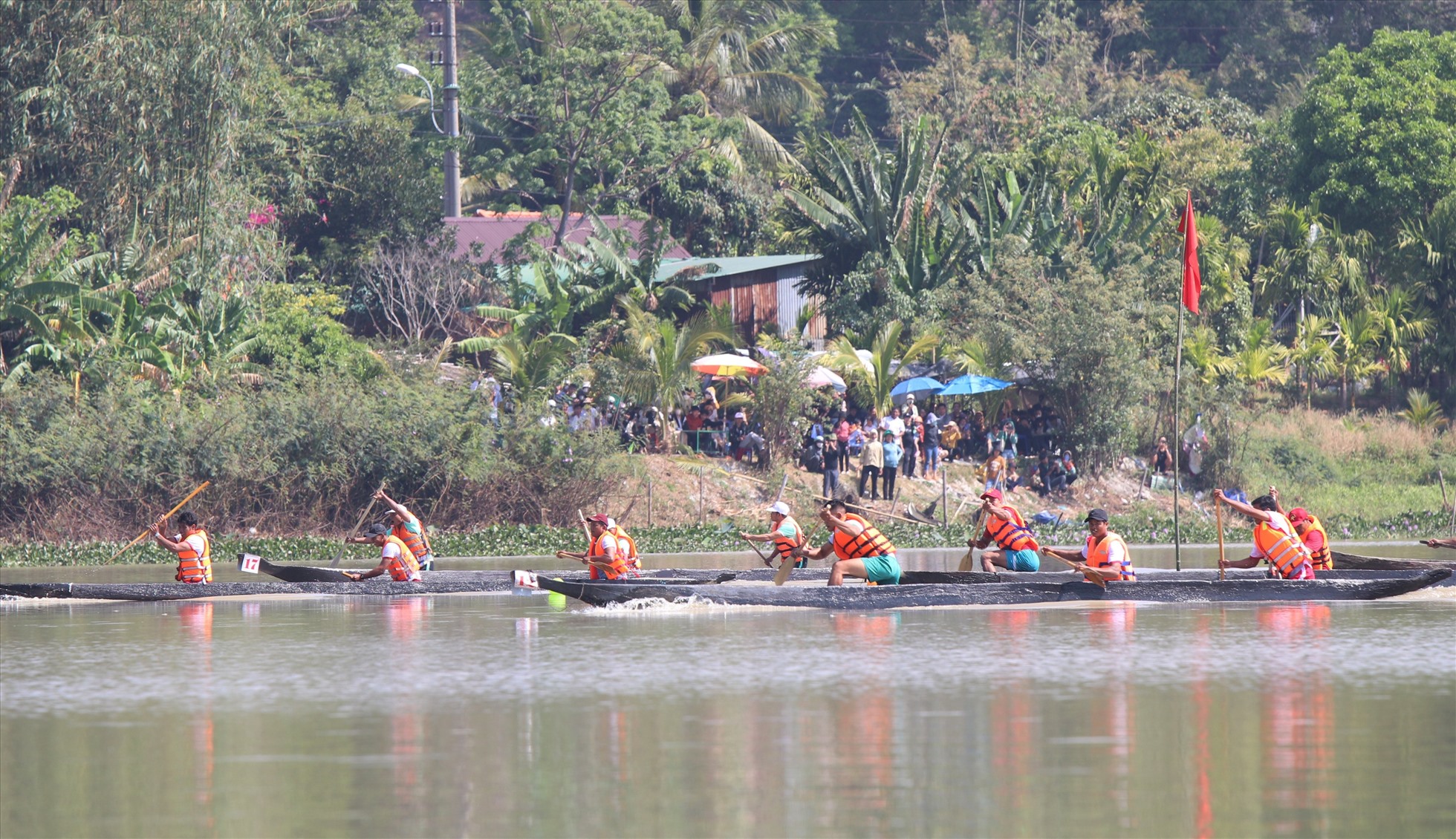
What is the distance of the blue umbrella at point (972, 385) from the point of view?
38.7 meters

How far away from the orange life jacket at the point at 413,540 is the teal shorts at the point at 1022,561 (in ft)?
25.8

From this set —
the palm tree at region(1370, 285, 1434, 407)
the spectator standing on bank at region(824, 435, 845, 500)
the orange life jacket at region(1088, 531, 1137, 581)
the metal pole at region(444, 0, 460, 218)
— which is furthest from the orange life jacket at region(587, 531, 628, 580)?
the palm tree at region(1370, 285, 1434, 407)

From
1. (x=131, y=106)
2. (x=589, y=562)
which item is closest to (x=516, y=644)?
(x=589, y=562)

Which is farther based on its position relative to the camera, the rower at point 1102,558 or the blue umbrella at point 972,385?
the blue umbrella at point 972,385

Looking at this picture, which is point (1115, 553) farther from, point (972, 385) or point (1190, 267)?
point (972, 385)

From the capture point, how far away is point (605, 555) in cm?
2378

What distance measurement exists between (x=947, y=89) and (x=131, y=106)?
33731 mm

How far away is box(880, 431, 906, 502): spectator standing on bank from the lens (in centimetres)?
3588

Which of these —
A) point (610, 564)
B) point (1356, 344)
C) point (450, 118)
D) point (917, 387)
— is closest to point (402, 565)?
point (610, 564)

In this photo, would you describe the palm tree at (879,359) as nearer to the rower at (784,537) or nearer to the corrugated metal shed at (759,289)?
the corrugated metal shed at (759,289)

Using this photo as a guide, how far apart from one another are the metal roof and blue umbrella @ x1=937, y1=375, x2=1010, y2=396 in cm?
686

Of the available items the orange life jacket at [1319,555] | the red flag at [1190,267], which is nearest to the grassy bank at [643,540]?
the red flag at [1190,267]

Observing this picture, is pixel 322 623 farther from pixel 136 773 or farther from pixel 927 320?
pixel 927 320

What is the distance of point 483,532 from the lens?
3466 cm
